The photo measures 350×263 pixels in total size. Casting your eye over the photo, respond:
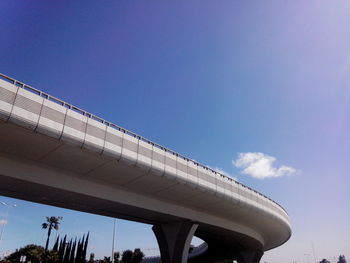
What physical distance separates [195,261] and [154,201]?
66314 mm

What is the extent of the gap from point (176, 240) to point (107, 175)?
1571 cm

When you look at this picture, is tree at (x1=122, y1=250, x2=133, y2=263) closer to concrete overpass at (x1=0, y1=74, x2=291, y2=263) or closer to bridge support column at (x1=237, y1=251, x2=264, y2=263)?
bridge support column at (x1=237, y1=251, x2=264, y2=263)

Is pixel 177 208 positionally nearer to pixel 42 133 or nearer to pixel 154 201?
pixel 154 201

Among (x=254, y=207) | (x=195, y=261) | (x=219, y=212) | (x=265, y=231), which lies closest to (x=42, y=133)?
(x=219, y=212)

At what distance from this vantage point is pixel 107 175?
25062mm

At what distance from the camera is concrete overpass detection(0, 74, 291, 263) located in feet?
62.4

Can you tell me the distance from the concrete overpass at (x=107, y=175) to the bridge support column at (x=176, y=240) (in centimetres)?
12

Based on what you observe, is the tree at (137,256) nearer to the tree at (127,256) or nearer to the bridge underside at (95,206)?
the tree at (127,256)

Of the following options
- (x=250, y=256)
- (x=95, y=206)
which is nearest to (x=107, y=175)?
(x=95, y=206)

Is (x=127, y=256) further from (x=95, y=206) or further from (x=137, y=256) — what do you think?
(x=95, y=206)

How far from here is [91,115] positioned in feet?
73.5

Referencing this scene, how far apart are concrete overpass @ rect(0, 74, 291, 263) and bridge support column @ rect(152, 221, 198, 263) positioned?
4.6 inches

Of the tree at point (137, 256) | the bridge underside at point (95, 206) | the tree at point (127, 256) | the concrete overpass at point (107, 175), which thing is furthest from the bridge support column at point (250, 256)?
the concrete overpass at point (107, 175)

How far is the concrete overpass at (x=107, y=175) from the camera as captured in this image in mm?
19016
